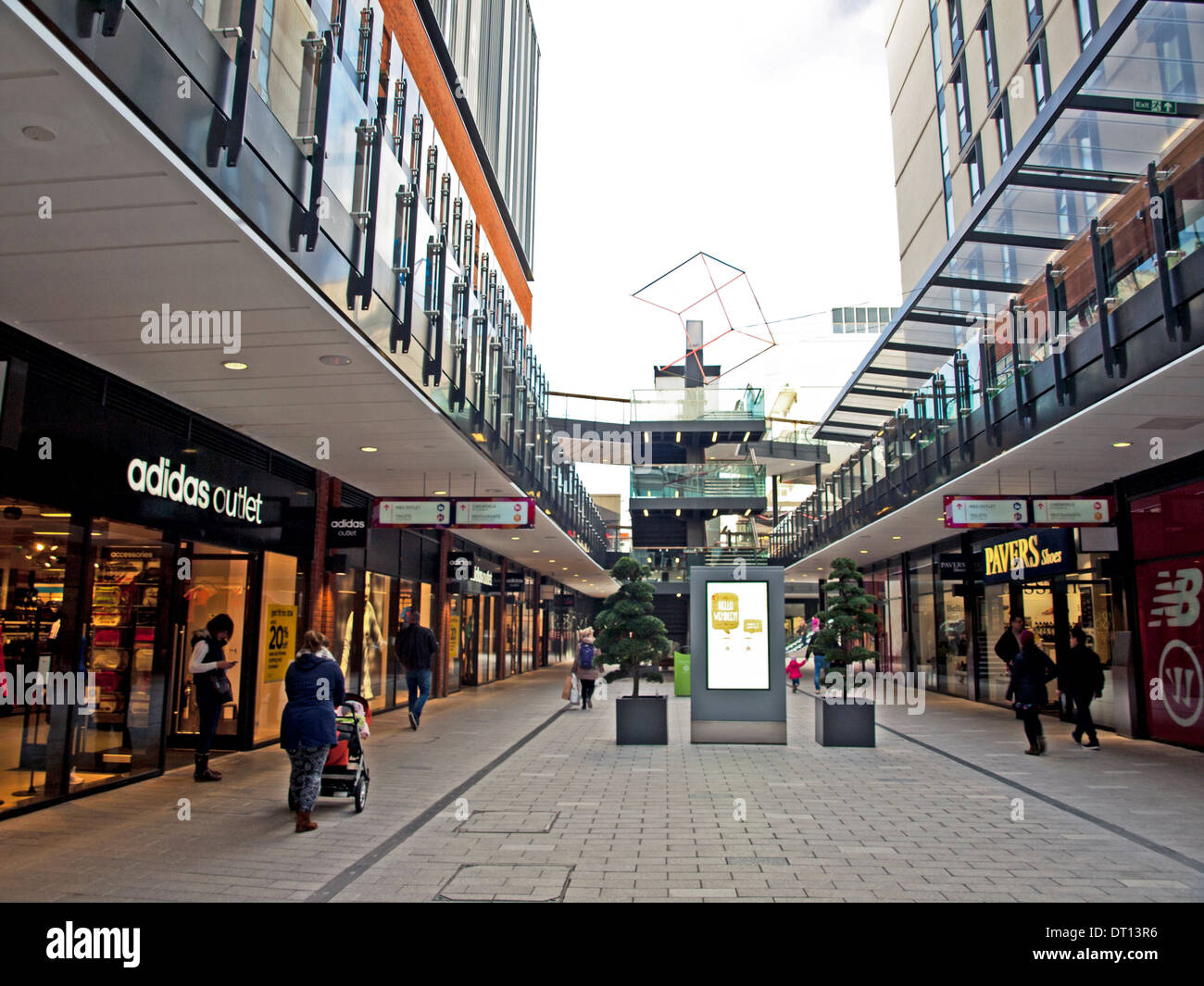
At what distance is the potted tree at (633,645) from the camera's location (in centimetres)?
1206

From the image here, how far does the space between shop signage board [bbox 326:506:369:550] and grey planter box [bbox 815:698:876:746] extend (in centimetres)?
720

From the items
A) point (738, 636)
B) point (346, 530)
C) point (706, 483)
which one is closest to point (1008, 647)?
point (738, 636)

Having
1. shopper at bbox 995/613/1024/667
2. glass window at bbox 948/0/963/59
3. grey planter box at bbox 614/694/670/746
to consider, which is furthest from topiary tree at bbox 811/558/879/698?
glass window at bbox 948/0/963/59

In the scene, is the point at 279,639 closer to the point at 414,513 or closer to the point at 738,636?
the point at 414,513

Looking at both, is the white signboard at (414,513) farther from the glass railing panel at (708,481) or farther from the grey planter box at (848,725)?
the glass railing panel at (708,481)

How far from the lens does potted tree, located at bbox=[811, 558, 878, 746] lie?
11.8 meters

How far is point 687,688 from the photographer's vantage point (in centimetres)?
2086

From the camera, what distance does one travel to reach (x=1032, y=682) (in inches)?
425

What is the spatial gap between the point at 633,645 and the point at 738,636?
A: 1.51 meters

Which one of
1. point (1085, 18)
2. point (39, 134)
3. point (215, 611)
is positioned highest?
point (1085, 18)

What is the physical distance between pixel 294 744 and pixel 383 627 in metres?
9.18

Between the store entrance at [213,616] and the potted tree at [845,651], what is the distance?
775cm
